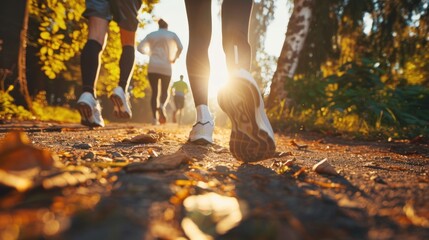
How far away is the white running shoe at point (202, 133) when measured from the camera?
199 cm

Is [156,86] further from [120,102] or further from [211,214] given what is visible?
[211,214]

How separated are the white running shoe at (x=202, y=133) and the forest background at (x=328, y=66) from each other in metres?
2.45

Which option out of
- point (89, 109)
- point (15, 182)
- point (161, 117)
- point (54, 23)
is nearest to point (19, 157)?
point (15, 182)

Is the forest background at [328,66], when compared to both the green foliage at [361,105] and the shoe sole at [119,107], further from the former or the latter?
the shoe sole at [119,107]

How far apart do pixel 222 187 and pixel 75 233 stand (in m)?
0.44

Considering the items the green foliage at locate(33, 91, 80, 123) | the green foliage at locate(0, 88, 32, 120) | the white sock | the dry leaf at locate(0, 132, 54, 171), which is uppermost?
the white sock

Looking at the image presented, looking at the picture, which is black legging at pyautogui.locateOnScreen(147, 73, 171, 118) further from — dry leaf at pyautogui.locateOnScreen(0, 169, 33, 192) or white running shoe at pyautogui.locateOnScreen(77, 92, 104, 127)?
dry leaf at pyautogui.locateOnScreen(0, 169, 33, 192)

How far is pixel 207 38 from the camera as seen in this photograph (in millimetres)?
2109

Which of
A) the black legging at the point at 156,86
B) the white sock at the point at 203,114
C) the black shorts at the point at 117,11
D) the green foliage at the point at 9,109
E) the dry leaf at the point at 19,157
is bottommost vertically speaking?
the green foliage at the point at 9,109

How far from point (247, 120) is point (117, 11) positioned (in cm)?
199

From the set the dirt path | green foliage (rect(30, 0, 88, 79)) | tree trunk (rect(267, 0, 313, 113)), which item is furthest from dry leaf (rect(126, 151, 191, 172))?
tree trunk (rect(267, 0, 313, 113))

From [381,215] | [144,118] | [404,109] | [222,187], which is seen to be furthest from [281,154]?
[144,118]

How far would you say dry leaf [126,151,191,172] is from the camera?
0.87 metres

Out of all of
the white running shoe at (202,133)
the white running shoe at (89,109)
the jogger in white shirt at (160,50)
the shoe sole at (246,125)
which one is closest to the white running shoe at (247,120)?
the shoe sole at (246,125)
